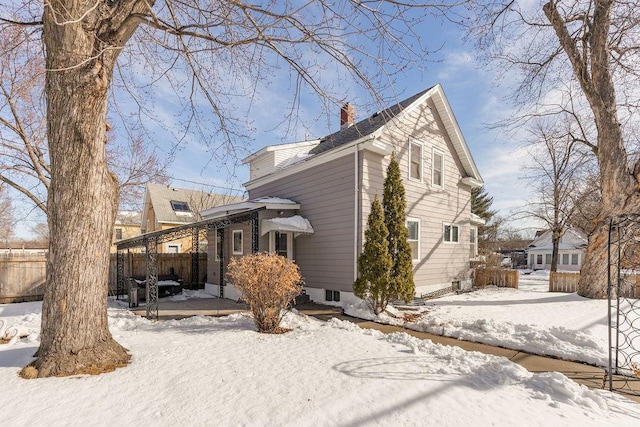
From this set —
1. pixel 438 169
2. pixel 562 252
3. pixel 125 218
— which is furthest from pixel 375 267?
pixel 562 252

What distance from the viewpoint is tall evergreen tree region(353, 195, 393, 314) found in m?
8.23

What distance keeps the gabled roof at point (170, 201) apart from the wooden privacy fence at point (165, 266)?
28.8 ft

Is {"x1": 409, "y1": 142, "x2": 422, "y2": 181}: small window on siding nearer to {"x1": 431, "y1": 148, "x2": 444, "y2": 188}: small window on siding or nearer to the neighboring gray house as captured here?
the neighboring gray house

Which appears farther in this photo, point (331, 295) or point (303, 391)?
point (331, 295)

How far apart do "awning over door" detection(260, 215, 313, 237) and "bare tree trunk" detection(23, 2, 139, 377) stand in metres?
5.51

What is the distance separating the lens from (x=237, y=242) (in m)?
12.0

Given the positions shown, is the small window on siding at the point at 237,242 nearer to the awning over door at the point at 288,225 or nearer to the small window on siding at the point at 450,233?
the awning over door at the point at 288,225

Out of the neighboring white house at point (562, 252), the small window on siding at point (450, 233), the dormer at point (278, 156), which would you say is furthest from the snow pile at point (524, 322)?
the neighboring white house at point (562, 252)

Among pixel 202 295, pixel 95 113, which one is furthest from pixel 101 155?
pixel 202 295

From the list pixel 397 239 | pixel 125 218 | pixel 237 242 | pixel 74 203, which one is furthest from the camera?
pixel 125 218

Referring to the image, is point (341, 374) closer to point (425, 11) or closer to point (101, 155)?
point (101, 155)

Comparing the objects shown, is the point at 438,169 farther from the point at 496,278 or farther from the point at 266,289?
the point at 266,289

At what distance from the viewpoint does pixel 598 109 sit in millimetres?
9867

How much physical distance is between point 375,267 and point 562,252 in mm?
34695
